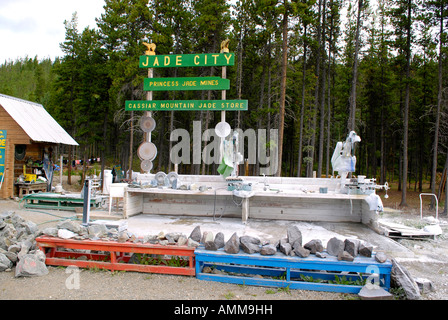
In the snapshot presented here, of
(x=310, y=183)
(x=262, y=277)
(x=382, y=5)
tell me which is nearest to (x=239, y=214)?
(x=310, y=183)

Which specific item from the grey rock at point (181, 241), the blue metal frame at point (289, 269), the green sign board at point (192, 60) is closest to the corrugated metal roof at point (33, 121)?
the green sign board at point (192, 60)

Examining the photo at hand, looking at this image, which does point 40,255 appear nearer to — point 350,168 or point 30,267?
point 30,267

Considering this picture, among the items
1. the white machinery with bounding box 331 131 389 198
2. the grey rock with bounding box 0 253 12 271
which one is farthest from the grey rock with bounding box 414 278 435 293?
the grey rock with bounding box 0 253 12 271

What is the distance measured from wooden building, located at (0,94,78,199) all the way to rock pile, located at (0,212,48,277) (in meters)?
9.12

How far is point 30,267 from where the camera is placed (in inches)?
212

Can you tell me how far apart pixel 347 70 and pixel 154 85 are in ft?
65.6

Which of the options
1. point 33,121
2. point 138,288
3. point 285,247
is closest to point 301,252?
point 285,247

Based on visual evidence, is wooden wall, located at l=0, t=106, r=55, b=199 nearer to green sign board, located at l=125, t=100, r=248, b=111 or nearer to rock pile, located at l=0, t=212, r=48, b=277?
green sign board, located at l=125, t=100, r=248, b=111

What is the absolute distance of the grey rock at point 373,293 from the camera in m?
4.39

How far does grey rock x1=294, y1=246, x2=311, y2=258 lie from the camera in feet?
16.6

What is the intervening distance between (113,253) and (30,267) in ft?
4.67

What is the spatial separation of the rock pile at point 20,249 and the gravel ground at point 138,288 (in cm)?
16

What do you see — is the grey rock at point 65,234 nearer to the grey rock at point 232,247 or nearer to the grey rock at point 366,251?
the grey rock at point 232,247
